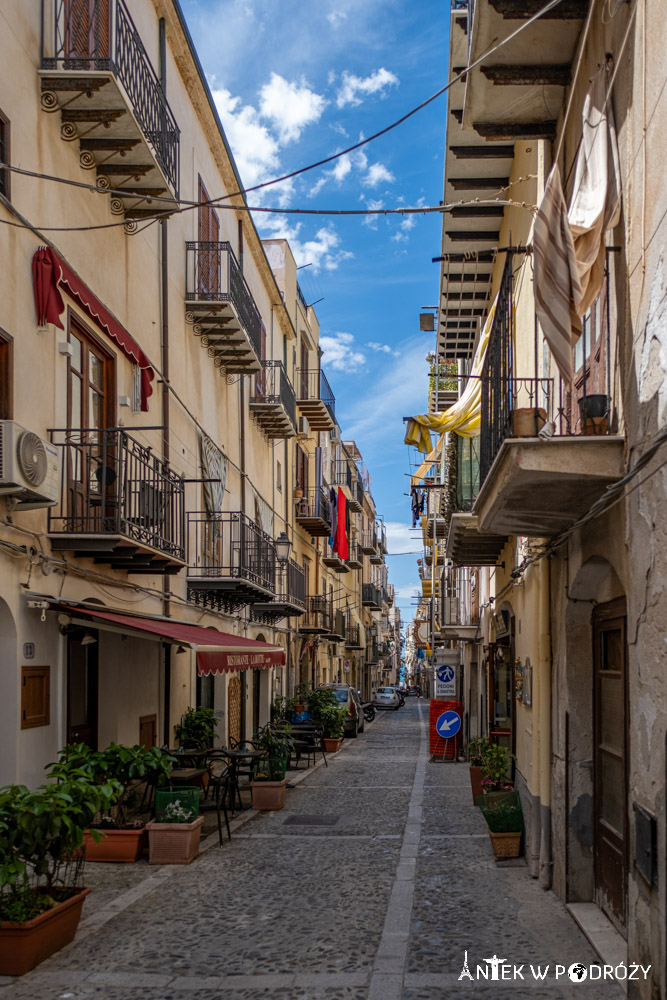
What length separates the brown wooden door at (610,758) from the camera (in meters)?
6.99

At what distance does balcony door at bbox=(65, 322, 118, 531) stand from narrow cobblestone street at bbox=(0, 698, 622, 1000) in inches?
145

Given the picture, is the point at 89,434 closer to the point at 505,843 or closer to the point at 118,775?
the point at 118,775

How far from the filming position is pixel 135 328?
13414 millimetres

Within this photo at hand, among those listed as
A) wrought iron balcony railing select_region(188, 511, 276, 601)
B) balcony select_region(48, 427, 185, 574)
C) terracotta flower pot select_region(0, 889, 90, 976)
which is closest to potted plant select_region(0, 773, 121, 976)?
terracotta flower pot select_region(0, 889, 90, 976)

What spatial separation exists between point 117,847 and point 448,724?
11.8 m

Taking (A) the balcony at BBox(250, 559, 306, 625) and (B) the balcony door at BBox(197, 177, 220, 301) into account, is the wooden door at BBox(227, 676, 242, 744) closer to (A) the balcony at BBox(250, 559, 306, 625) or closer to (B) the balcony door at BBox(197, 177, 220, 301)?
(A) the balcony at BBox(250, 559, 306, 625)

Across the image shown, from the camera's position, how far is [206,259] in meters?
17.0

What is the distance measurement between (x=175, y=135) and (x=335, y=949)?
406 inches

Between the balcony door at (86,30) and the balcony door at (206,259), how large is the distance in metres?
5.18

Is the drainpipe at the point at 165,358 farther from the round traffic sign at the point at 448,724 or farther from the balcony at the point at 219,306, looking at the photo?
the round traffic sign at the point at 448,724

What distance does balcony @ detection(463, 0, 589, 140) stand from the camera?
6898 mm

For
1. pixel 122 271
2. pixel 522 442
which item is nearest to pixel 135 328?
pixel 122 271

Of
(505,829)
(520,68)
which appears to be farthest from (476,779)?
(520,68)

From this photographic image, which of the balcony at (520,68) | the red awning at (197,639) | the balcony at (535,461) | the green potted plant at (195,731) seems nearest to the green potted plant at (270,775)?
the green potted plant at (195,731)
